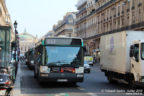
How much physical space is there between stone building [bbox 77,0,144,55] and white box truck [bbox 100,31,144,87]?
30.8 metres

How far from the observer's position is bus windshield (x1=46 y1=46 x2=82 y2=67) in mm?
17141

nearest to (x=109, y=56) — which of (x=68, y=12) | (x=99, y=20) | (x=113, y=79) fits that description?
(x=113, y=79)

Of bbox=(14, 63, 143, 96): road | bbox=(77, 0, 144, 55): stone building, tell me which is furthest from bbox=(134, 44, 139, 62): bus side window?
bbox=(77, 0, 144, 55): stone building

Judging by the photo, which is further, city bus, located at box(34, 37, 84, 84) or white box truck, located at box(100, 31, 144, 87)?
city bus, located at box(34, 37, 84, 84)

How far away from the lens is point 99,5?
82375 millimetres

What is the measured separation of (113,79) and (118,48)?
2.77 metres

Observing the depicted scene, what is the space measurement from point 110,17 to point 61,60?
179 feet

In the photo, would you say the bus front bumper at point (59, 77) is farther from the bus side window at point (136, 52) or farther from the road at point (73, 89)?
the bus side window at point (136, 52)

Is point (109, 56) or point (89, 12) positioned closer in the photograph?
point (109, 56)

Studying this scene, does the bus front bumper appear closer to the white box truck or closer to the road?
the road

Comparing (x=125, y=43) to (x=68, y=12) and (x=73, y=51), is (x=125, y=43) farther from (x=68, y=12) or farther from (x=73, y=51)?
(x=68, y=12)

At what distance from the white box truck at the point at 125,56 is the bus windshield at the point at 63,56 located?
2155 millimetres

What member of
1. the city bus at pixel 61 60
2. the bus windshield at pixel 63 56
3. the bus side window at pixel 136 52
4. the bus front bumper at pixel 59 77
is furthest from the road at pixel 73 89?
the bus side window at pixel 136 52

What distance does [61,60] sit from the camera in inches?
677
